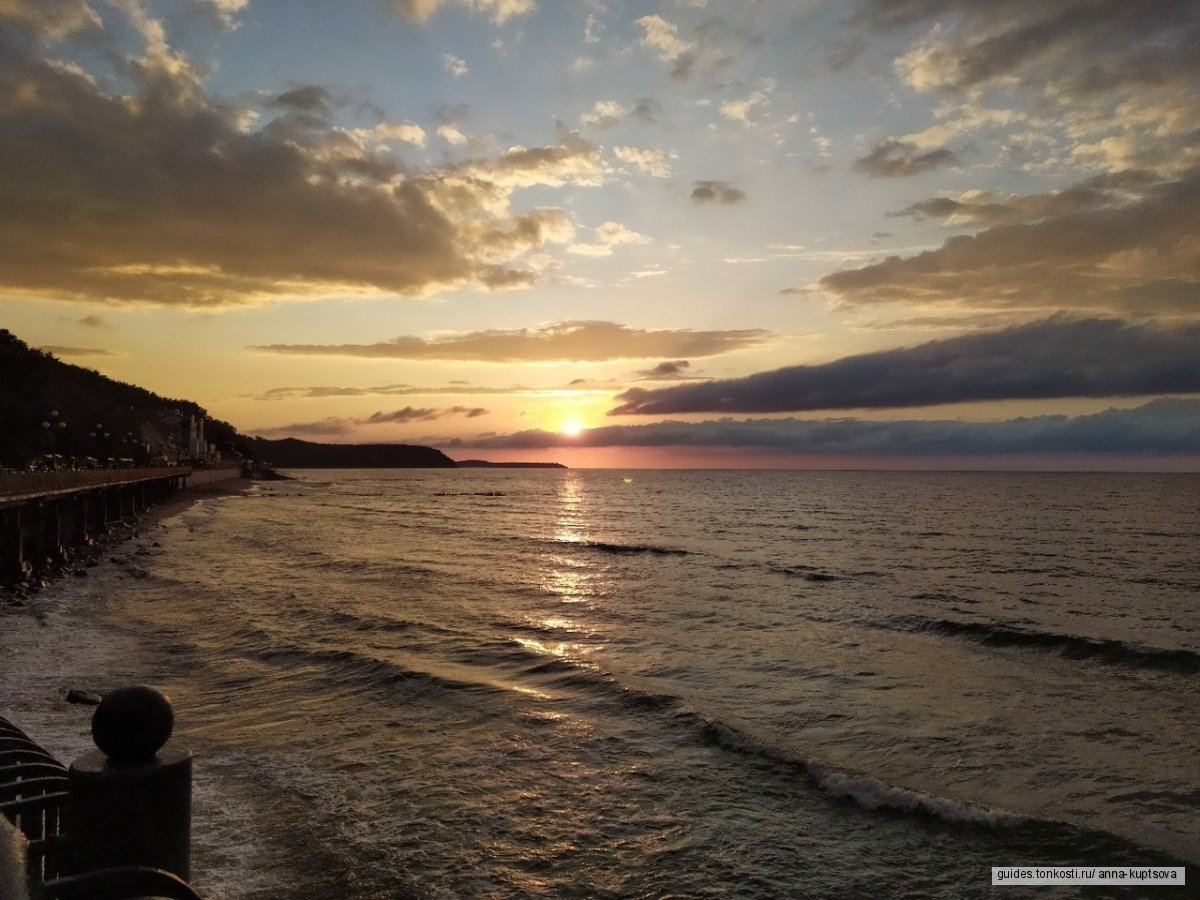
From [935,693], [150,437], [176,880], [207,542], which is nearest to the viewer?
[176,880]

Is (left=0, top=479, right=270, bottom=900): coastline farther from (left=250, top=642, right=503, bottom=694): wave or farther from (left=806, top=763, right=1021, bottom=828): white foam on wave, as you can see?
(left=806, top=763, right=1021, bottom=828): white foam on wave

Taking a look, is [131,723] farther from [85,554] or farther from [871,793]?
[85,554]

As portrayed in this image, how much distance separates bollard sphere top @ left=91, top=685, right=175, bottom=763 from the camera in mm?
4398

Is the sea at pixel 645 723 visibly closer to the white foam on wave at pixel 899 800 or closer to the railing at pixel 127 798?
the white foam on wave at pixel 899 800

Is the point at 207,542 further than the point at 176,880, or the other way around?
the point at 207,542

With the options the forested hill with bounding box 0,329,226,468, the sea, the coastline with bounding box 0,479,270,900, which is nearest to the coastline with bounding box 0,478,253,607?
the coastline with bounding box 0,479,270,900

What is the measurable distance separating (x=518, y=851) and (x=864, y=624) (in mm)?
17956

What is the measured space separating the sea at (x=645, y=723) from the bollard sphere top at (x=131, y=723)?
12.6 ft

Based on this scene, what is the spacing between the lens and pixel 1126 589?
106ft

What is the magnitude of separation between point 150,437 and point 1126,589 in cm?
15558

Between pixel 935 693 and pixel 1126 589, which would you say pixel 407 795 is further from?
pixel 1126 589

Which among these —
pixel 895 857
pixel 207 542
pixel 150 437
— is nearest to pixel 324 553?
pixel 207 542

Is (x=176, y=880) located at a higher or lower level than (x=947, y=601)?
higher

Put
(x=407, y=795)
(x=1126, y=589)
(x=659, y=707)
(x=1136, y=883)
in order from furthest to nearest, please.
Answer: (x=1126, y=589) < (x=659, y=707) < (x=407, y=795) < (x=1136, y=883)
